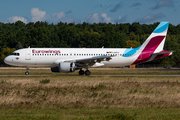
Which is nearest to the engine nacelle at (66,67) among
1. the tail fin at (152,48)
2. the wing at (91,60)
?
the wing at (91,60)

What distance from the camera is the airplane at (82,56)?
1565 inches

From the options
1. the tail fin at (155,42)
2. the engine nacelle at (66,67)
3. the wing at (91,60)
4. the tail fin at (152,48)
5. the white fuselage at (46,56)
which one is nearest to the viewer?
the engine nacelle at (66,67)

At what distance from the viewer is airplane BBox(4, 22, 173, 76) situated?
39.8 meters

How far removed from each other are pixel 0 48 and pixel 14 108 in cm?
11303

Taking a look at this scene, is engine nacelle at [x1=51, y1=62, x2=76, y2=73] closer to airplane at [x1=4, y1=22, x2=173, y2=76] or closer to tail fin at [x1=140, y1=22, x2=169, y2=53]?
airplane at [x1=4, y1=22, x2=173, y2=76]

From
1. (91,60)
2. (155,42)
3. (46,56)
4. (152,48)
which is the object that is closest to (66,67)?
(91,60)

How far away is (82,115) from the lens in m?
13.4

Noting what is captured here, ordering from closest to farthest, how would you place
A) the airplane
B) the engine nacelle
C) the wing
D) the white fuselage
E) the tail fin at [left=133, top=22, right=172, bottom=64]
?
the engine nacelle, the wing, the airplane, the white fuselage, the tail fin at [left=133, top=22, right=172, bottom=64]

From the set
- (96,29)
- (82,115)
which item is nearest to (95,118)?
(82,115)

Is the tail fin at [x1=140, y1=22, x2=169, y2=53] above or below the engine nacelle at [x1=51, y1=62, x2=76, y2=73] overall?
above

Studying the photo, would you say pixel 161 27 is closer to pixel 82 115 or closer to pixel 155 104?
pixel 155 104

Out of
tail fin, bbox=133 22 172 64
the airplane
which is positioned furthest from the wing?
tail fin, bbox=133 22 172 64

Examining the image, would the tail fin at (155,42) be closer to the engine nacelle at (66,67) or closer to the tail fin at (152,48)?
the tail fin at (152,48)

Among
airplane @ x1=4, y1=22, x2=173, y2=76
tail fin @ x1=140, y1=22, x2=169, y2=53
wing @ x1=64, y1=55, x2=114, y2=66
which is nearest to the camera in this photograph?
wing @ x1=64, y1=55, x2=114, y2=66
